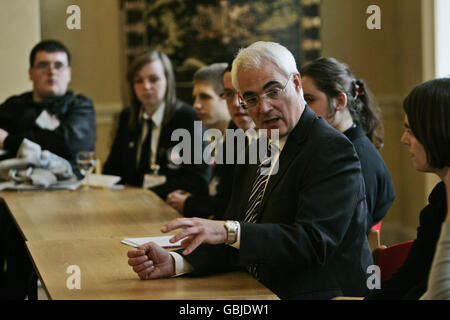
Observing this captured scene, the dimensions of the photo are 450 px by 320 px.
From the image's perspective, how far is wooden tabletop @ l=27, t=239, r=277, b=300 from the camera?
68.9 inches

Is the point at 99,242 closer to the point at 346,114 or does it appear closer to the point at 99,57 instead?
the point at 346,114

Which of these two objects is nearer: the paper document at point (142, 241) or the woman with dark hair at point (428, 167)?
the woman with dark hair at point (428, 167)

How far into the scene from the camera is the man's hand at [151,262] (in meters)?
1.90

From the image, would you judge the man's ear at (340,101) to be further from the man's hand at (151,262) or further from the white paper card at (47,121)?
the white paper card at (47,121)

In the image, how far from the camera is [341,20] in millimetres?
6105

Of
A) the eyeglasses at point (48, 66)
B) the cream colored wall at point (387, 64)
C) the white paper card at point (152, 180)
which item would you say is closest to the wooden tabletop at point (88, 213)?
the white paper card at point (152, 180)

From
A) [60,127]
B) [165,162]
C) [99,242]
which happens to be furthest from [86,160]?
[99,242]

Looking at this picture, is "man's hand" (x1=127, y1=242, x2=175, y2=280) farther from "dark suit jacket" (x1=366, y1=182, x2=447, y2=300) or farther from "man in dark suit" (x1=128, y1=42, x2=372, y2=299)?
"dark suit jacket" (x1=366, y1=182, x2=447, y2=300)

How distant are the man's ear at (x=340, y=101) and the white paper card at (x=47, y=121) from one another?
230 centimetres

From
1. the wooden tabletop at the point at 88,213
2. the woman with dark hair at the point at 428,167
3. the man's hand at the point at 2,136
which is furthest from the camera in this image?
the man's hand at the point at 2,136

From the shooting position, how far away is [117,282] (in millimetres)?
1878

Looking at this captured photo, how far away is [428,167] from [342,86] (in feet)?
4.57

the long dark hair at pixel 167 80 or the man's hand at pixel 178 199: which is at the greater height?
the long dark hair at pixel 167 80

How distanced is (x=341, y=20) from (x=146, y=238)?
4.24m
